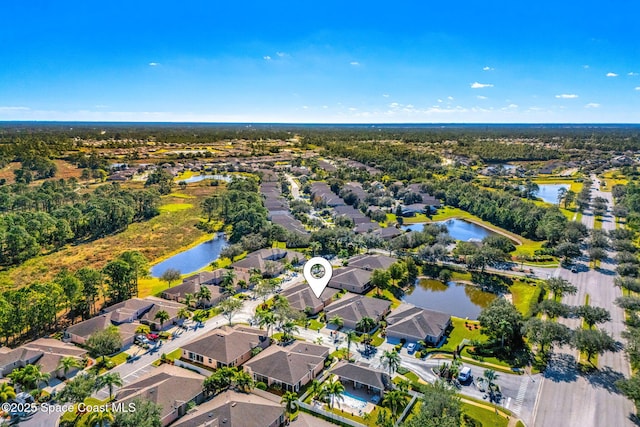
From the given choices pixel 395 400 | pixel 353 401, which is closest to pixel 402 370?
pixel 353 401

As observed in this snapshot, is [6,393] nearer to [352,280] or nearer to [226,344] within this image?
[226,344]

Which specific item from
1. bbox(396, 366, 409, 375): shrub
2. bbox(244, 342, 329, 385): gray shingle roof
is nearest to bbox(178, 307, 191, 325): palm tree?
bbox(244, 342, 329, 385): gray shingle roof

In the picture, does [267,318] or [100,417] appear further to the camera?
[267,318]

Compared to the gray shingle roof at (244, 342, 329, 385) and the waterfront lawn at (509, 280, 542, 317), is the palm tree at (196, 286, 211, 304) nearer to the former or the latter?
the gray shingle roof at (244, 342, 329, 385)

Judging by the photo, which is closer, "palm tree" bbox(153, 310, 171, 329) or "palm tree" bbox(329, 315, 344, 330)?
"palm tree" bbox(329, 315, 344, 330)

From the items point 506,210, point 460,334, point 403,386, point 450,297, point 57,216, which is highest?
point 57,216

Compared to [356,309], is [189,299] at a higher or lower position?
higher
